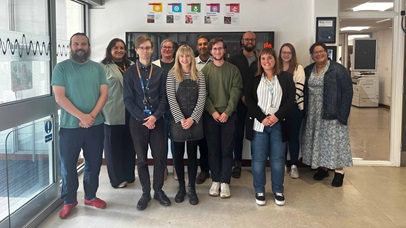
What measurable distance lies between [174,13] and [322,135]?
2.28 meters

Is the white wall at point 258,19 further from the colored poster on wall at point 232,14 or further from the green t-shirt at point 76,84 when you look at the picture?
the green t-shirt at point 76,84

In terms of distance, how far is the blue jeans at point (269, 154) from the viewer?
11.3 ft

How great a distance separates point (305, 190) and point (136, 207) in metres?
1.74

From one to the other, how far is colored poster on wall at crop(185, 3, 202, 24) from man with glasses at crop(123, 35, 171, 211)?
140 cm

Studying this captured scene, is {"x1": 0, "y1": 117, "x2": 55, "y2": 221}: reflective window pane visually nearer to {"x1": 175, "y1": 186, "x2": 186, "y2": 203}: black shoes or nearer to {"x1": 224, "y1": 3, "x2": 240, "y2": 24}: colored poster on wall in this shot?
{"x1": 175, "y1": 186, "x2": 186, "y2": 203}: black shoes

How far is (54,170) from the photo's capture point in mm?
3480

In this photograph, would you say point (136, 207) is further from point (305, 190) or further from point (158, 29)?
point (158, 29)

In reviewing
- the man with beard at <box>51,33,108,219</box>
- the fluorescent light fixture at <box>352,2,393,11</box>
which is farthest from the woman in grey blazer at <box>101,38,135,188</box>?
the fluorescent light fixture at <box>352,2,393,11</box>

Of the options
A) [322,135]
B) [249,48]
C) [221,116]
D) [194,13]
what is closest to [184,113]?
[221,116]

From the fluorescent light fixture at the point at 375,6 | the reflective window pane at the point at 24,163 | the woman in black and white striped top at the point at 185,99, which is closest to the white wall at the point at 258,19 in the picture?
the fluorescent light fixture at the point at 375,6

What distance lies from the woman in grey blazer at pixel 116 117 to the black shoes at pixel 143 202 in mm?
598

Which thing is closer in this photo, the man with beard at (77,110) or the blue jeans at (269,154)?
the man with beard at (77,110)

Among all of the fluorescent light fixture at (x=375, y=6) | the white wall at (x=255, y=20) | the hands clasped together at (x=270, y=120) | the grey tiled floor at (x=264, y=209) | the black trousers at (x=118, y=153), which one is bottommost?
the grey tiled floor at (x=264, y=209)

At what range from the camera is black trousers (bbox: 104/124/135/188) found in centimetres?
380
